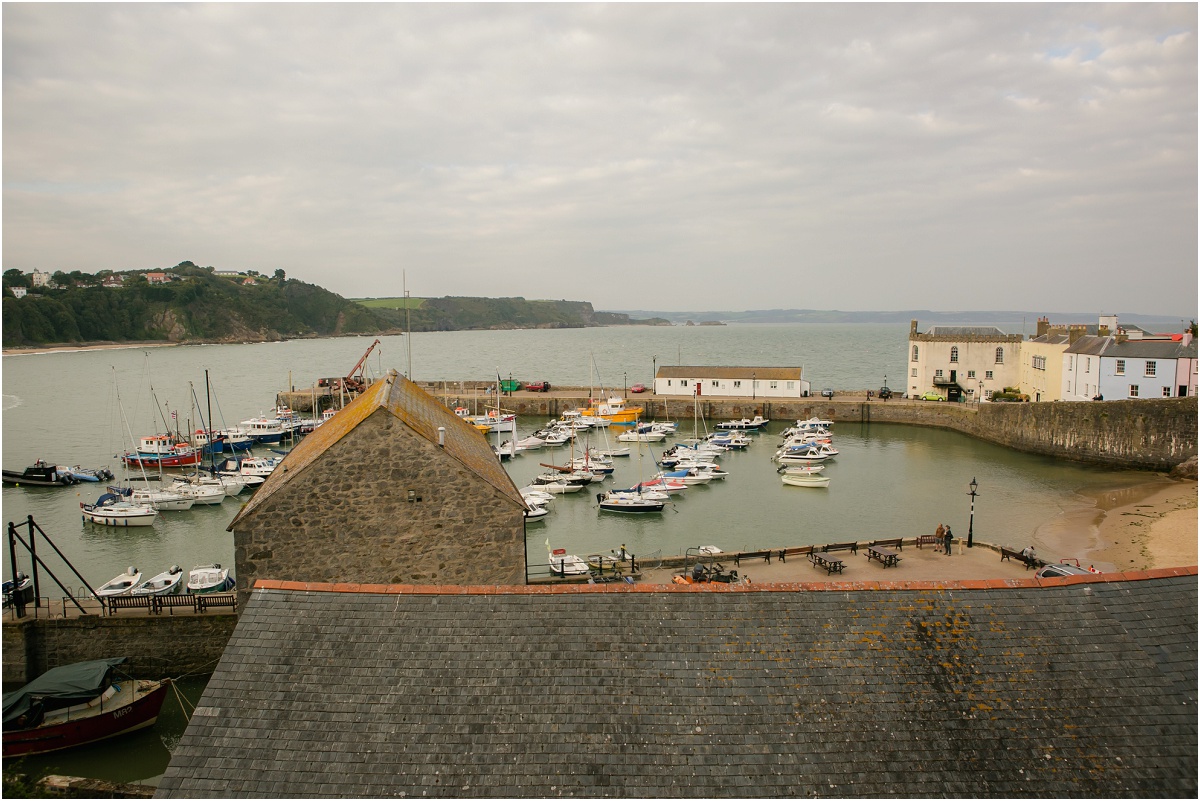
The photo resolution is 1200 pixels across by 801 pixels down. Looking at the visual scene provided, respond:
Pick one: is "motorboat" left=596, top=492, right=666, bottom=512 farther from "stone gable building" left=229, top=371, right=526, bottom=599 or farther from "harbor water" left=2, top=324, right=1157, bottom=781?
"stone gable building" left=229, top=371, right=526, bottom=599

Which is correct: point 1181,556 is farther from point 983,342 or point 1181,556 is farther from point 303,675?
point 983,342

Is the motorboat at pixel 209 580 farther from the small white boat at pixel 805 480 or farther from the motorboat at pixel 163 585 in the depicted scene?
the small white boat at pixel 805 480

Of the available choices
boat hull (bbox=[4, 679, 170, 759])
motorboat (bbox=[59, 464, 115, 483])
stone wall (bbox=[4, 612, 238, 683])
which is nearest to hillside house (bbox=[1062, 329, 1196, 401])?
stone wall (bbox=[4, 612, 238, 683])

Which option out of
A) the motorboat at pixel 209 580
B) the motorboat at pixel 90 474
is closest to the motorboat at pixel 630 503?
the motorboat at pixel 209 580

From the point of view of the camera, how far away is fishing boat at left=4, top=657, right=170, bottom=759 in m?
14.7

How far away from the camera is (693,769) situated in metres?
7.10

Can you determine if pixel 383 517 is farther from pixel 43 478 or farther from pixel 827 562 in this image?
pixel 43 478

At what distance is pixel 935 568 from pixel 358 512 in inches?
708

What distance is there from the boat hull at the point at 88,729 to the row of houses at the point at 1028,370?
55467 millimetres

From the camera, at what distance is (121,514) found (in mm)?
35219

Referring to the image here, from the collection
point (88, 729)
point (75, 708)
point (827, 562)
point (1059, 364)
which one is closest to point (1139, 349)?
point (1059, 364)

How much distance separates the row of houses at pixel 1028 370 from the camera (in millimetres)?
47219

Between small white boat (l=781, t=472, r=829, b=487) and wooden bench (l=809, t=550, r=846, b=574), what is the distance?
18.8 metres

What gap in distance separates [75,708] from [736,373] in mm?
61722
